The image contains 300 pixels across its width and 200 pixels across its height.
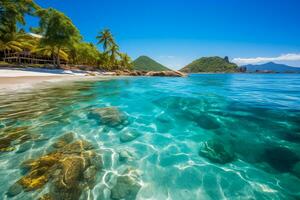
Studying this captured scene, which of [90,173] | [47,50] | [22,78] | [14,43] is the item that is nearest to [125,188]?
[90,173]

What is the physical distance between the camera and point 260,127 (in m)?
5.59

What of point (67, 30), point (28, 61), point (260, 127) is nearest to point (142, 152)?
point (260, 127)

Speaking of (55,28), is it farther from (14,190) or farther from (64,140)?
(14,190)

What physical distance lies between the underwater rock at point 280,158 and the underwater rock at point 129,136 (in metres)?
3.34

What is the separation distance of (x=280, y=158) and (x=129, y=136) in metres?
3.87

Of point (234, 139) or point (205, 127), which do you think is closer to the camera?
point (234, 139)

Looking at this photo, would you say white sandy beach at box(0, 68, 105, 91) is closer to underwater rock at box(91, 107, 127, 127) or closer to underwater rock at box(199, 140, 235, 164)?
underwater rock at box(91, 107, 127, 127)

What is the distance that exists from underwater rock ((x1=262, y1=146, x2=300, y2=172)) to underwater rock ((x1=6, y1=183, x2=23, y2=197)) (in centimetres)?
488

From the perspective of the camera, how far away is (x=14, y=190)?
269 centimetres

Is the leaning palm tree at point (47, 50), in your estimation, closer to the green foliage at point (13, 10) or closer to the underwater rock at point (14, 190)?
the green foliage at point (13, 10)

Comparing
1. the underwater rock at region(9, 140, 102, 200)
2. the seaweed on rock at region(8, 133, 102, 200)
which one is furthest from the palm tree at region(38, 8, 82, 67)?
the underwater rock at region(9, 140, 102, 200)

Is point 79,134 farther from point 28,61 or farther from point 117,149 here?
point 28,61

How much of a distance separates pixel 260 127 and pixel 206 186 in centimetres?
385

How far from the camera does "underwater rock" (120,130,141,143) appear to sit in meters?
4.72
